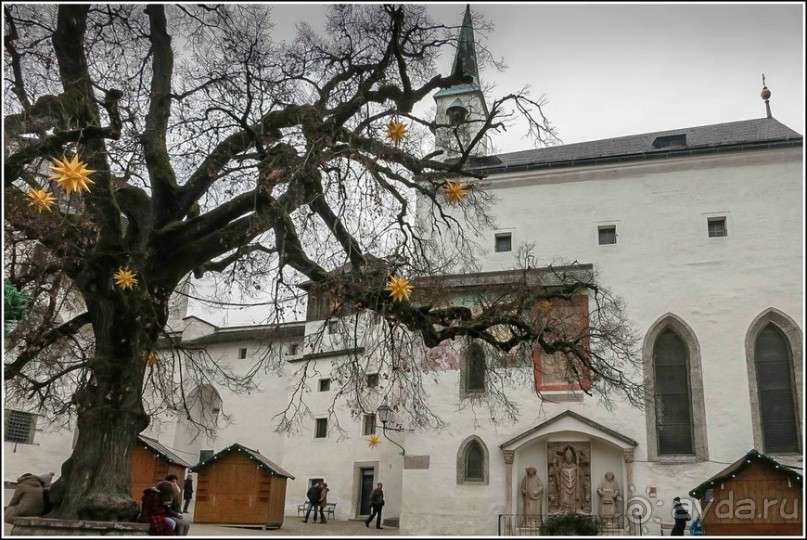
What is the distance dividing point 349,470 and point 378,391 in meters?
3.08

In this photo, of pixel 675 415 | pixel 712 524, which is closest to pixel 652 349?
pixel 675 415

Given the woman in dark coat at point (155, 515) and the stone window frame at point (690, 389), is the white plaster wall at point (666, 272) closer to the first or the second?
the stone window frame at point (690, 389)

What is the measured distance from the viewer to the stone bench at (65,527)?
9.86 m

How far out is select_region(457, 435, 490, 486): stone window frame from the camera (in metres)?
21.4

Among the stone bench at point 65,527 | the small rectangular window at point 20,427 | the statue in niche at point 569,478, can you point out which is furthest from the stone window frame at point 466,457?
the small rectangular window at point 20,427

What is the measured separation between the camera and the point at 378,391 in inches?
1022

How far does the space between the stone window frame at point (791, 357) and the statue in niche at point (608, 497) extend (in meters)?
3.74

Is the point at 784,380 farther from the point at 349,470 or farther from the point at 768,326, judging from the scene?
the point at 349,470

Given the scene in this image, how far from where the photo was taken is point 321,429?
2816 centimetres

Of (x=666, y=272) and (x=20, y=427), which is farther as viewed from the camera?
(x=20, y=427)

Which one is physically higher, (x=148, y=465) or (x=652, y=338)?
(x=652, y=338)

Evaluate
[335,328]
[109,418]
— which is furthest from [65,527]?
[335,328]

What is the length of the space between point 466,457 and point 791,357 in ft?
29.7

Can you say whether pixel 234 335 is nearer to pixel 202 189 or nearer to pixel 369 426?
pixel 369 426
